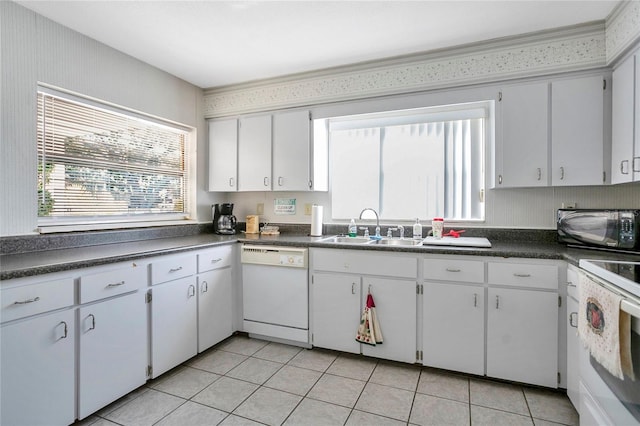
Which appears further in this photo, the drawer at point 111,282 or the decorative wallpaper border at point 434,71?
the decorative wallpaper border at point 434,71

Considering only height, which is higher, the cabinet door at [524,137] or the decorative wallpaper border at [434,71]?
the decorative wallpaper border at [434,71]

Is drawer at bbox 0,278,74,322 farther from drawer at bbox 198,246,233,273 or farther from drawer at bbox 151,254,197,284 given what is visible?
drawer at bbox 198,246,233,273

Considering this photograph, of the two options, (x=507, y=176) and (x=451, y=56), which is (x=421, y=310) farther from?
(x=451, y=56)

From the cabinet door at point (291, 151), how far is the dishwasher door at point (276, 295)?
33.1 inches

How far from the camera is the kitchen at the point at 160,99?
2.04 meters

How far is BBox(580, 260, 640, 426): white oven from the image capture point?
3.79 feet

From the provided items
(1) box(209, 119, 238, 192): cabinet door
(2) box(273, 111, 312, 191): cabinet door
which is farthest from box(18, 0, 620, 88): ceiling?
(1) box(209, 119, 238, 192): cabinet door

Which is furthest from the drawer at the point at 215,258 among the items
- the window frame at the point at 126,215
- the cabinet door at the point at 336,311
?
the cabinet door at the point at 336,311

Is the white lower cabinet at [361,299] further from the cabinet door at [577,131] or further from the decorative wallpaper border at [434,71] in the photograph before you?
the decorative wallpaper border at [434,71]

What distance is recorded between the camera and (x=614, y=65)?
2234 mm

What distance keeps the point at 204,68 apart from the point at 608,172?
10.8 ft

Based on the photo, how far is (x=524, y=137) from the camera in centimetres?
246

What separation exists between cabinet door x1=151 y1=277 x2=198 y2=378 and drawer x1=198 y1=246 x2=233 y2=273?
15cm

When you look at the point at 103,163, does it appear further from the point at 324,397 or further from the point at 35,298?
the point at 324,397
